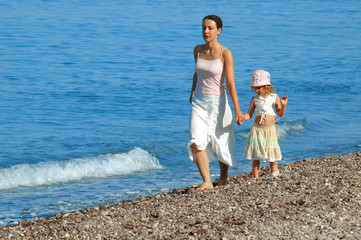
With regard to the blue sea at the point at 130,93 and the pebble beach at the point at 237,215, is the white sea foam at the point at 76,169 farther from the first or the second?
the pebble beach at the point at 237,215

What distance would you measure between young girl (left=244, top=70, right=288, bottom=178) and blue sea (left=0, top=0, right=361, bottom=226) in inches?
78.0

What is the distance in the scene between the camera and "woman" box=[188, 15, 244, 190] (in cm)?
639

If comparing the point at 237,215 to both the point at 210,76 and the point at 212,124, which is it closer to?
the point at 212,124

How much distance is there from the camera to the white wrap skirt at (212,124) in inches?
257

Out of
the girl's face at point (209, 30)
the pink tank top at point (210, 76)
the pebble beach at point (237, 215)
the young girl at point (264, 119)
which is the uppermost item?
the girl's face at point (209, 30)

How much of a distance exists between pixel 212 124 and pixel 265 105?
67 centimetres

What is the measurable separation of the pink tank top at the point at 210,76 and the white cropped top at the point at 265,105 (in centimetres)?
54

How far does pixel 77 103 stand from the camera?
51.4 feet

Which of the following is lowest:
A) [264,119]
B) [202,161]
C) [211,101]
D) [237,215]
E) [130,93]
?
[130,93]

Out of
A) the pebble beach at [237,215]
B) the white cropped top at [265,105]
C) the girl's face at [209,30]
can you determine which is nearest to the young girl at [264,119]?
the white cropped top at [265,105]

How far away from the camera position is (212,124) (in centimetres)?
→ 664

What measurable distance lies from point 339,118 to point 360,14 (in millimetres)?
24579

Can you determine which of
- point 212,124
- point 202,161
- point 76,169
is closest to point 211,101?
point 212,124

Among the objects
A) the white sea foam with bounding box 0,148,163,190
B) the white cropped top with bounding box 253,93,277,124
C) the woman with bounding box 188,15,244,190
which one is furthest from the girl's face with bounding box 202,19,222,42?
the white sea foam with bounding box 0,148,163,190
